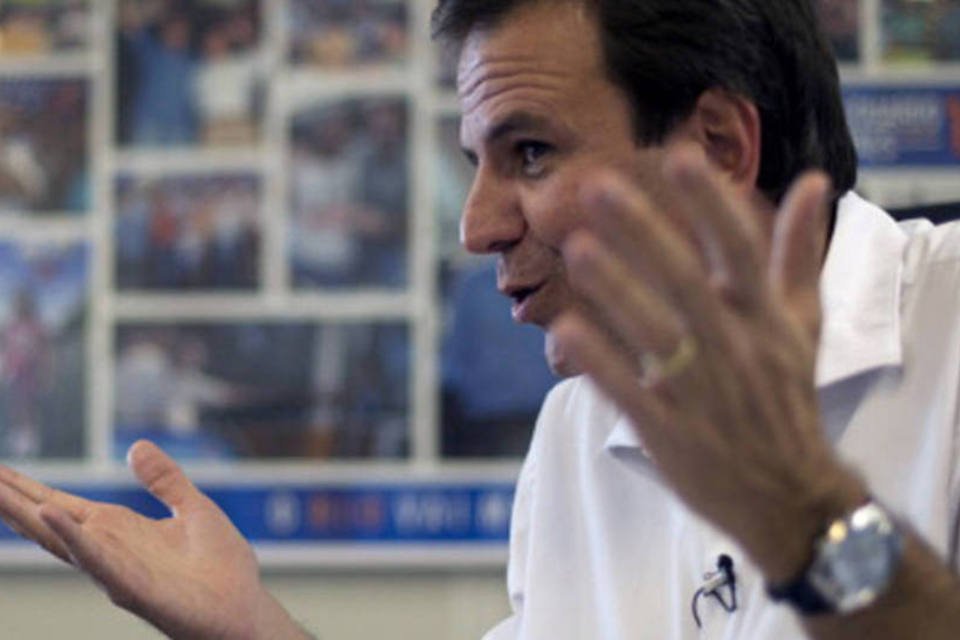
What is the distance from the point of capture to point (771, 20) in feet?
4.63

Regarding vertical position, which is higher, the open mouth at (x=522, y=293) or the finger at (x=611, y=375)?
the open mouth at (x=522, y=293)

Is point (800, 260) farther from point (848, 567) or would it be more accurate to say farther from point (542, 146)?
point (542, 146)

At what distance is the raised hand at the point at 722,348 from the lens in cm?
80

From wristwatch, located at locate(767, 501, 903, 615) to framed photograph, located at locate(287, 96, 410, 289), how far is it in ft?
4.65

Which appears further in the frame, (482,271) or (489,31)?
(482,271)

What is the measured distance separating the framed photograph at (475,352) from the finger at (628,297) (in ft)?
4.54

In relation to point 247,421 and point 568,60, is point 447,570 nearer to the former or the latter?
point 247,421

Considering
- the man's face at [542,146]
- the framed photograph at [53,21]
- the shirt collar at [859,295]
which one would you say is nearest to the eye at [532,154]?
the man's face at [542,146]

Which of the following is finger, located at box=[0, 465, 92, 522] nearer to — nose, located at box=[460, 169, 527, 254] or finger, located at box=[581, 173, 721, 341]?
nose, located at box=[460, 169, 527, 254]

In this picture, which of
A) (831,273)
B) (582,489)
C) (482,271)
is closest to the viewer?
(831,273)

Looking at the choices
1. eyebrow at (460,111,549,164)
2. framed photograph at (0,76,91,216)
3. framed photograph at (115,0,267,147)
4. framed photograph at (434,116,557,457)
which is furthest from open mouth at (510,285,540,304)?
framed photograph at (0,76,91,216)

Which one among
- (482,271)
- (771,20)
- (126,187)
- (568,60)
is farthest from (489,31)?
(126,187)

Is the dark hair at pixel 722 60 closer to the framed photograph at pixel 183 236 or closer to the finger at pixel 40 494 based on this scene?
the finger at pixel 40 494

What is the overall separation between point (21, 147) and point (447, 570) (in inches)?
32.0
